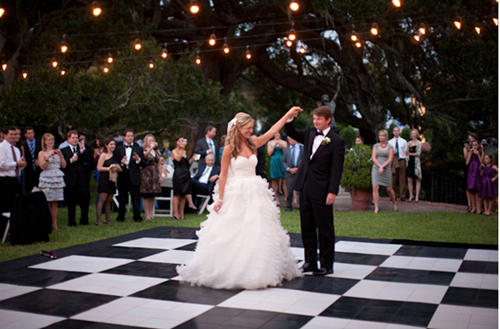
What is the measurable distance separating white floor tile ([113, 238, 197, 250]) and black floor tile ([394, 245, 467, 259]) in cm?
289

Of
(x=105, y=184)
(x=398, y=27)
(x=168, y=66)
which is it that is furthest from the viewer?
(x=398, y=27)

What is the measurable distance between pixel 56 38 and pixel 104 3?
6.48ft

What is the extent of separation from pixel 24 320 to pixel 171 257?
94.4 inches

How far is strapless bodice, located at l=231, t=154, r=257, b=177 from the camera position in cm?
477

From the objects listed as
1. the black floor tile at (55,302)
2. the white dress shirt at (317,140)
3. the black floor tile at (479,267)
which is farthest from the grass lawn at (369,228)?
the white dress shirt at (317,140)

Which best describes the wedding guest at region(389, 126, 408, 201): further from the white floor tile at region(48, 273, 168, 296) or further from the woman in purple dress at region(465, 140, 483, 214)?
the white floor tile at region(48, 273, 168, 296)

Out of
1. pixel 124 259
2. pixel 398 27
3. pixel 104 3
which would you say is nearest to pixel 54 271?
pixel 124 259

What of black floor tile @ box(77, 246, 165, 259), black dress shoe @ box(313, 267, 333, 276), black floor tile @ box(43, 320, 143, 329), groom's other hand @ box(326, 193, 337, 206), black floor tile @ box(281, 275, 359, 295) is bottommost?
black floor tile @ box(43, 320, 143, 329)

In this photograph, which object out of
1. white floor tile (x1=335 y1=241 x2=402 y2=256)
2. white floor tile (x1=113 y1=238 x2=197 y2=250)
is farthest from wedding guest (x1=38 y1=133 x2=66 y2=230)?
white floor tile (x1=335 y1=241 x2=402 y2=256)

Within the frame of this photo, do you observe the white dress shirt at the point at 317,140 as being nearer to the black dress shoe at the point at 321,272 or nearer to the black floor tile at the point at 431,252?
the black dress shoe at the point at 321,272

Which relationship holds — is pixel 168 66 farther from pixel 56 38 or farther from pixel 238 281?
pixel 238 281

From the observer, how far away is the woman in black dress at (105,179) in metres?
8.72

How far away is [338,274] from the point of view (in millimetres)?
5023

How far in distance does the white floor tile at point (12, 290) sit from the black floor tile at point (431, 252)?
4.15m
